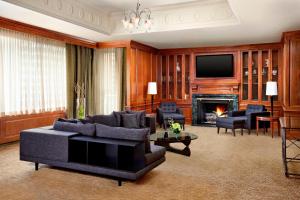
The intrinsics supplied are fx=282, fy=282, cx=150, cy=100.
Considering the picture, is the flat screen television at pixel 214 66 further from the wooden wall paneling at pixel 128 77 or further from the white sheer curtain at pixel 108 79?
the white sheer curtain at pixel 108 79

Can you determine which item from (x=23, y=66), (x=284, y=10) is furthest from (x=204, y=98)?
(x=23, y=66)

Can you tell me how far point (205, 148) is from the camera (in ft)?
20.5

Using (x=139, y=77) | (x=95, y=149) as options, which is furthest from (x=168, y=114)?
(x=95, y=149)

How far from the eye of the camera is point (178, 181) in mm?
4105

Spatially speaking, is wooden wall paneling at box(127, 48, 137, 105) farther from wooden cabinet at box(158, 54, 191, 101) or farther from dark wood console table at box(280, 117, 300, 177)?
dark wood console table at box(280, 117, 300, 177)

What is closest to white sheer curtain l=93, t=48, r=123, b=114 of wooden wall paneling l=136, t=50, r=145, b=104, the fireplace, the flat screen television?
wooden wall paneling l=136, t=50, r=145, b=104

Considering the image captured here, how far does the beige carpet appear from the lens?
362 cm

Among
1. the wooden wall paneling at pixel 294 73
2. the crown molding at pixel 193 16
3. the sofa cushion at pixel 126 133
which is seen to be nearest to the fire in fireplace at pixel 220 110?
the wooden wall paneling at pixel 294 73

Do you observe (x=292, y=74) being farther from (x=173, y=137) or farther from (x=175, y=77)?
(x=175, y=77)

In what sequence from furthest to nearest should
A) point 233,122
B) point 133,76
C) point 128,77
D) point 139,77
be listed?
1. point 139,77
2. point 133,76
3. point 128,77
4. point 233,122

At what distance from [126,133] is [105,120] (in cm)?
254

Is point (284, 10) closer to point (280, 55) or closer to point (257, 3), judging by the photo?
point (257, 3)

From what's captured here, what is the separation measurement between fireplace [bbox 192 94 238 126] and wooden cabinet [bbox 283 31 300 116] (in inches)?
99.5

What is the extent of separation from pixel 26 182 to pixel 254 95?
755cm
